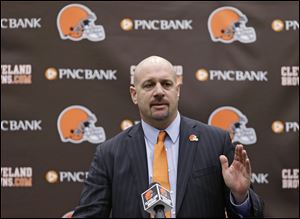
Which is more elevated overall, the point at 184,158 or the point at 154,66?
the point at 154,66

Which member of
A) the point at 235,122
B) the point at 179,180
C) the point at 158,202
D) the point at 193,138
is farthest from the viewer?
the point at 235,122

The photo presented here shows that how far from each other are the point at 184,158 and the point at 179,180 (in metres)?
0.09

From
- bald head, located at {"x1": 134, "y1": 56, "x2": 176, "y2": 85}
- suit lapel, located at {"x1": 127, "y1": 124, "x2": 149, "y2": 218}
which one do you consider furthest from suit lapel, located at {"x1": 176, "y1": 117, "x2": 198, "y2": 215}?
bald head, located at {"x1": 134, "y1": 56, "x2": 176, "y2": 85}

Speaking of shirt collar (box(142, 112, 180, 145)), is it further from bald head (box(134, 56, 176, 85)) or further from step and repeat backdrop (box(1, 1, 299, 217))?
step and repeat backdrop (box(1, 1, 299, 217))

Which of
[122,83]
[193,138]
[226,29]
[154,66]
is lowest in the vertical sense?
[193,138]

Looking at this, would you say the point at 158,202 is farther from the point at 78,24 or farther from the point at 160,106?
the point at 78,24

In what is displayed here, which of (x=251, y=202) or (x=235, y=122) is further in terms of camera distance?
(x=235, y=122)

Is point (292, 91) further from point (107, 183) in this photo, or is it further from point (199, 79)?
point (107, 183)

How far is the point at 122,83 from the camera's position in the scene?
2688 millimetres

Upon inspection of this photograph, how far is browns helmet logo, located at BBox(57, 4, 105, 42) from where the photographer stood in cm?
270

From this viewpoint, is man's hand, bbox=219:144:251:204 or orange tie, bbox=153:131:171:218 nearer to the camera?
man's hand, bbox=219:144:251:204

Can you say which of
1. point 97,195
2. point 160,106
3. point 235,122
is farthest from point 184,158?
point 235,122

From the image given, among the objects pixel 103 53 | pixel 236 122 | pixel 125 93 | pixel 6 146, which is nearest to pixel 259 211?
pixel 236 122

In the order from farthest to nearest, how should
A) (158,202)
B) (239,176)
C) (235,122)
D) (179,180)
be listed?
(235,122), (179,180), (239,176), (158,202)
